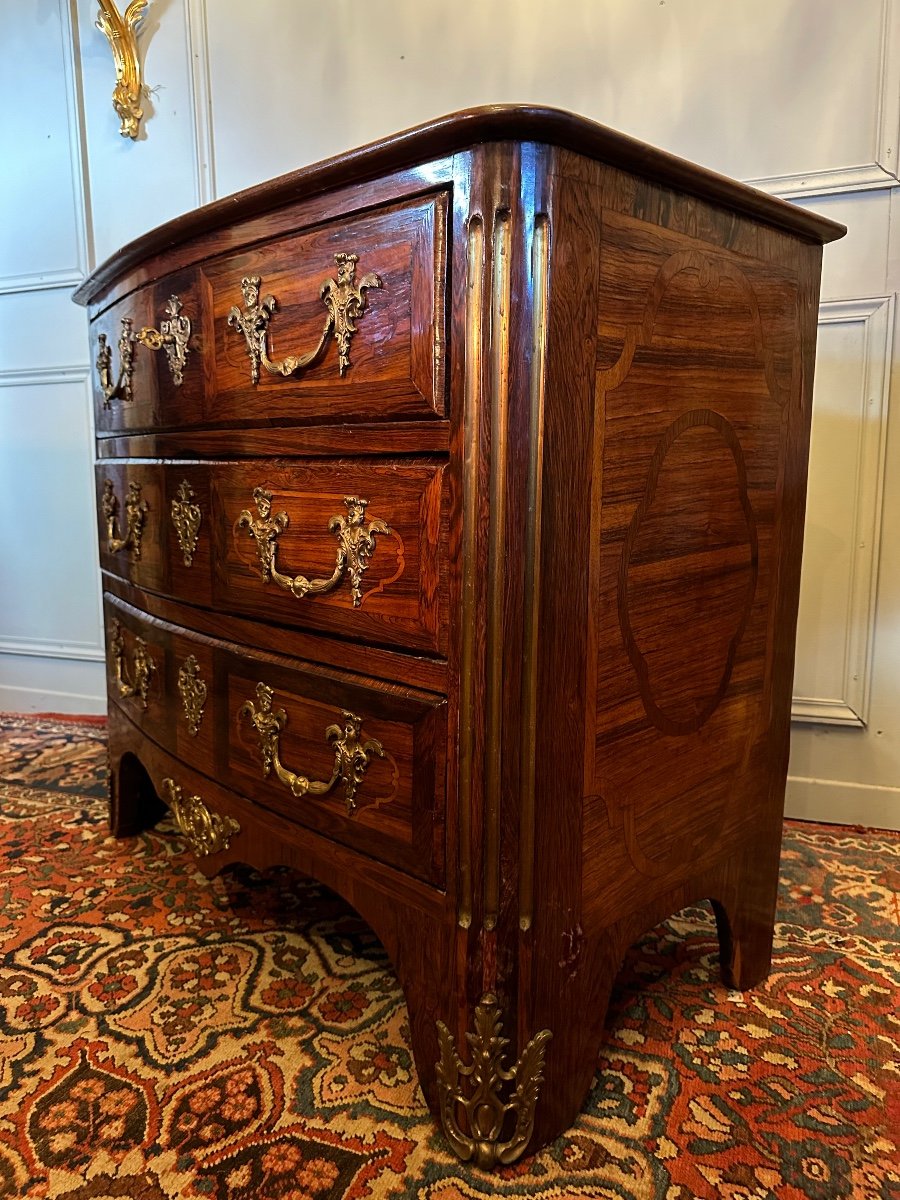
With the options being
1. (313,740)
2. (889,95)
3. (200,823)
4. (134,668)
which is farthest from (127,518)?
(889,95)

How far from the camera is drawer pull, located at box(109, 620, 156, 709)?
1.39 metres

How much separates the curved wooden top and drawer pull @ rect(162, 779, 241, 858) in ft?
2.63

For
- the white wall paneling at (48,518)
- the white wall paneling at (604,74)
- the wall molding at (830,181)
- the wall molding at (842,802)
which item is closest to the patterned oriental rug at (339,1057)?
the wall molding at (842,802)

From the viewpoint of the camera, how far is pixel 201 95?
2172 millimetres

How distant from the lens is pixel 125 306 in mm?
1354

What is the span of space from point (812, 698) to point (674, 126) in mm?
1201

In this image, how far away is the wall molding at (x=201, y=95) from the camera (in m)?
2.15

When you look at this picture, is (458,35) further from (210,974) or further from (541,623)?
(210,974)

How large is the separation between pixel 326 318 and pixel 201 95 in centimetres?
169

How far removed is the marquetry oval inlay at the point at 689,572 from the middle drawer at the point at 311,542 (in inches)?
8.7

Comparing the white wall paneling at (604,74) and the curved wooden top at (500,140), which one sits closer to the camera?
the curved wooden top at (500,140)

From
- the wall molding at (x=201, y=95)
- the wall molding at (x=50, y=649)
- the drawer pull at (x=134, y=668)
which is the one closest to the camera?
the drawer pull at (x=134, y=668)

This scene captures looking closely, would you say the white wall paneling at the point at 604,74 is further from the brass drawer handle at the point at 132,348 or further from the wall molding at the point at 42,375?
the brass drawer handle at the point at 132,348

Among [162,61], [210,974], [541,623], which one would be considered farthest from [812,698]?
[162,61]
